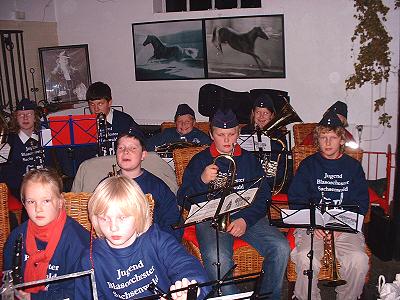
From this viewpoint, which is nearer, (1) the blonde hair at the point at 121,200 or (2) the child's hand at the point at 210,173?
(1) the blonde hair at the point at 121,200

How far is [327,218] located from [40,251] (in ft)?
5.58

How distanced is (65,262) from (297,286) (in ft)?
5.24

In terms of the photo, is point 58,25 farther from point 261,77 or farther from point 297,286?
point 297,286

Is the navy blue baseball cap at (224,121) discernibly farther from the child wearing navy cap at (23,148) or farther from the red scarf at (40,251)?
the child wearing navy cap at (23,148)

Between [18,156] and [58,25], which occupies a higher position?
[58,25]

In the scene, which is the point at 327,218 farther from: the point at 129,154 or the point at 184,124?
the point at 184,124

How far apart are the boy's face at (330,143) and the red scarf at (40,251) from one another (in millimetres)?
1985

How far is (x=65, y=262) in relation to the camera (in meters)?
2.35

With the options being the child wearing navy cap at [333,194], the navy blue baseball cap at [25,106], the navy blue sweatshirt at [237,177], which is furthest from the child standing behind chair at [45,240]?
the navy blue baseball cap at [25,106]

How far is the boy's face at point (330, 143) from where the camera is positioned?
10.9 feet

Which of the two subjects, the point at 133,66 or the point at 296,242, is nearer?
the point at 296,242

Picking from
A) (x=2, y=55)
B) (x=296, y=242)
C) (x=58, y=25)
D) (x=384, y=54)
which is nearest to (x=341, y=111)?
(x=296, y=242)

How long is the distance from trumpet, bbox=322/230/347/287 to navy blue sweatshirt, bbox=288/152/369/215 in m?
0.33

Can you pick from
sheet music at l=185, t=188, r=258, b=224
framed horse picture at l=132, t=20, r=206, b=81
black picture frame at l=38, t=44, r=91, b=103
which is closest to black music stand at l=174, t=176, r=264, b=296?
sheet music at l=185, t=188, r=258, b=224
